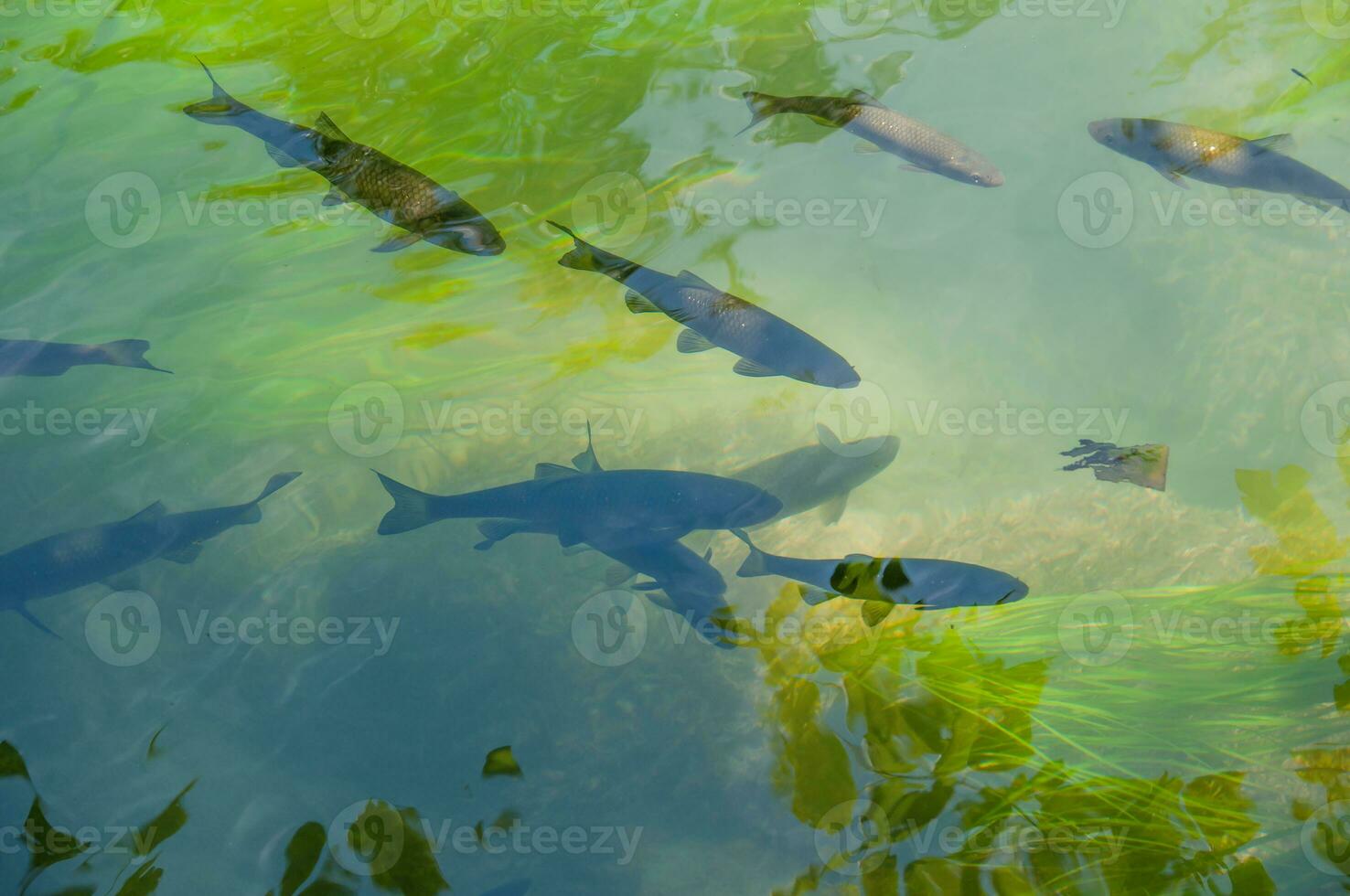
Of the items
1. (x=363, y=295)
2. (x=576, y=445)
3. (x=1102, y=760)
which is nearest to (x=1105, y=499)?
(x=1102, y=760)

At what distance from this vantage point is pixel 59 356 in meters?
3.74

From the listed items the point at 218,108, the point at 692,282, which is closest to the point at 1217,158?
the point at 692,282

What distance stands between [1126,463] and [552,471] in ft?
8.05

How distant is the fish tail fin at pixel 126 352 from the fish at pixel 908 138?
320cm

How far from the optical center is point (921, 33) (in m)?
4.91

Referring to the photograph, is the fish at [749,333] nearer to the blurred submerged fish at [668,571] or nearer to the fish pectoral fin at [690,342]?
the fish pectoral fin at [690,342]

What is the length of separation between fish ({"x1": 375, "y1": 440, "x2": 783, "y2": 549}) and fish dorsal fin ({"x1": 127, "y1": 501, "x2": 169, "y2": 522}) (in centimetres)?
93

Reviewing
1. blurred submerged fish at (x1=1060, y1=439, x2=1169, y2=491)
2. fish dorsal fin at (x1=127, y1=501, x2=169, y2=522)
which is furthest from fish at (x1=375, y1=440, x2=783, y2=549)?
blurred submerged fish at (x1=1060, y1=439, x2=1169, y2=491)

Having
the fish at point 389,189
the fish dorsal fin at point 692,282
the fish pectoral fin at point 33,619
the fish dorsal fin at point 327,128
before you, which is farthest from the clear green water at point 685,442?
the fish dorsal fin at point 692,282

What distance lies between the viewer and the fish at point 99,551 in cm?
314

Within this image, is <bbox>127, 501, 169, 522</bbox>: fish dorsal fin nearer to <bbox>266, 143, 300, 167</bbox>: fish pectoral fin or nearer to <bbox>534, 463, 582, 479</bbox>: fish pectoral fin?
<bbox>534, 463, 582, 479</bbox>: fish pectoral fin

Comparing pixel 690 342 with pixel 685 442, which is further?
pixel 685 442

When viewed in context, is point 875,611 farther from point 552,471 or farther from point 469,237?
point 469,237

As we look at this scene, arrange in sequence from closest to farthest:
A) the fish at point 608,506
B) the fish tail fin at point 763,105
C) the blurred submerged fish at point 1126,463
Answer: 1. the fish at point 608,506
2. the blurred submerged fish at point 1126,463
3. the fish tail fin at point 763,105
